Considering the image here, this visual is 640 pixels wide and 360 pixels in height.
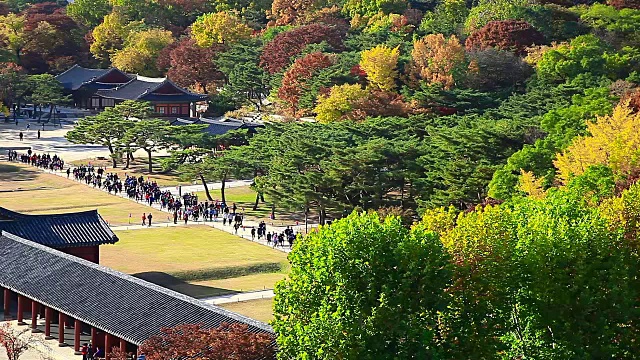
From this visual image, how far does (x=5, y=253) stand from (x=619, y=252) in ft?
70.5

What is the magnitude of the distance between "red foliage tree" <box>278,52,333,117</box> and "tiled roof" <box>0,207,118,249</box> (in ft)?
144

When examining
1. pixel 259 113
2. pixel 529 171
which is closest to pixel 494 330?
pixel 529 171

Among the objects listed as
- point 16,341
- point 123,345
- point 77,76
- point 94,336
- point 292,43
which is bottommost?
point 16,341

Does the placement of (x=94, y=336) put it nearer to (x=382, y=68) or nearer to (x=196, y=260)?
(x=196, y=260)

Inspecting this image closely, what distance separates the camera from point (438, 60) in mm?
81250

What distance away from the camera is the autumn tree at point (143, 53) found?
114438mm

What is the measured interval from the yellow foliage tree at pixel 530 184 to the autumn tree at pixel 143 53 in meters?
69.7

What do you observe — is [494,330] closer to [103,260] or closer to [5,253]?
[5,253]

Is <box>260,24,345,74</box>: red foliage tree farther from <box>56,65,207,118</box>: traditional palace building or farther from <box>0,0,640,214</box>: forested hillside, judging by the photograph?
<box>56,65,207,118</box>: traditional palace building

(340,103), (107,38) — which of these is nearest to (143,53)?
(107,38)

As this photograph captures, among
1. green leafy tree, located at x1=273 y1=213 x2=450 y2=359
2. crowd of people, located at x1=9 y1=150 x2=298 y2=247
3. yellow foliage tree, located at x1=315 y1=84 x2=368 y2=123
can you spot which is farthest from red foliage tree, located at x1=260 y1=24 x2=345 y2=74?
green leafy tree, located at x1=273 y1=213 x2=450 y2=359

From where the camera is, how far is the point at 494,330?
27469mm

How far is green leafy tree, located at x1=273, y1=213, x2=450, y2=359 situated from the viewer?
26.2 metres

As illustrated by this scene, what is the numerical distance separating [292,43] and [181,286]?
55238 mm
